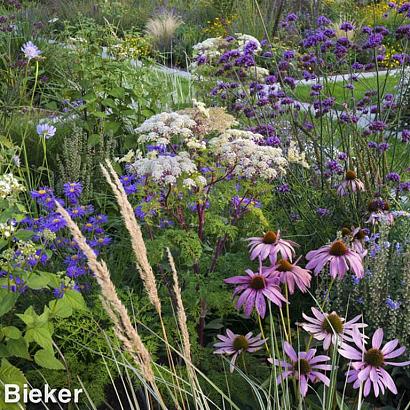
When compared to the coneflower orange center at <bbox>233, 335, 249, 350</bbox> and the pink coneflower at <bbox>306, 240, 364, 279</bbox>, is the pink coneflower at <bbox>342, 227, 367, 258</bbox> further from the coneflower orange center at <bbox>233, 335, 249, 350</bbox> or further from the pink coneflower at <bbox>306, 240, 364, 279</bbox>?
the coneflower orange center at <bbox>233, 335, 249, 350</bbox>

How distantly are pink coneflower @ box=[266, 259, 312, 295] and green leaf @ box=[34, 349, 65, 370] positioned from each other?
2.54ft

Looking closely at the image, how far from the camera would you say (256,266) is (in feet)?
9.13

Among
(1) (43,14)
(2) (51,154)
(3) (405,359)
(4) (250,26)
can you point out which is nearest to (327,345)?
(3) (405,359)

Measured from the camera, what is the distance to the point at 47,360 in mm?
2291

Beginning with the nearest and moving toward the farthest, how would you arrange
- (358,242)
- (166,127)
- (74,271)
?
(358,242) → (166,127) → (74,271)

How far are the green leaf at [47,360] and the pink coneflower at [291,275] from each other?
0.77 m

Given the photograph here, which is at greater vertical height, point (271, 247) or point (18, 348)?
point (271, 247)

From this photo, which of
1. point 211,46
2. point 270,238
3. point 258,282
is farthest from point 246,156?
point 211,46

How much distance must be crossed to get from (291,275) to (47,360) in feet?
2.80

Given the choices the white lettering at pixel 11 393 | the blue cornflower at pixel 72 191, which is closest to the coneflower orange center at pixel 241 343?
the white lettering at pixel 11 393

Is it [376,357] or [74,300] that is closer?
[376,357]

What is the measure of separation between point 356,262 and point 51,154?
2.82 m

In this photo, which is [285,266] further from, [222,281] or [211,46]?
[211,46]

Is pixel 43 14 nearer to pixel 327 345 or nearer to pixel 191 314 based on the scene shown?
pixel 191 314
